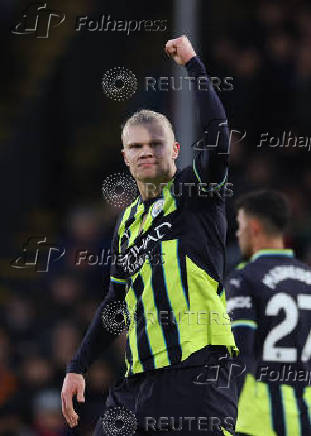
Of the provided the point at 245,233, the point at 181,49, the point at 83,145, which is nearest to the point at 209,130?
the point at 181,49

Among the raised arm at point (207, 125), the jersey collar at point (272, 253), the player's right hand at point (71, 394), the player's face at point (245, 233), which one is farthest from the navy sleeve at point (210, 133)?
the player's face at point (245, 233)

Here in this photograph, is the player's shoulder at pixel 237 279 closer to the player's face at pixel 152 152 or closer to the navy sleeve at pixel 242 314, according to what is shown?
the navy sleeve at pixel 242 314

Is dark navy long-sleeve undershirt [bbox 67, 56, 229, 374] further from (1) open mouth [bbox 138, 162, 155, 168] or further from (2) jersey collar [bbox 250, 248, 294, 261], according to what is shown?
(2) jersey collar [bbox 250, 248, 294, 261]

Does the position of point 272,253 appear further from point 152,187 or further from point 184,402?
point 184,402

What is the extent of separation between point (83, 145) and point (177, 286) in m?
6.25

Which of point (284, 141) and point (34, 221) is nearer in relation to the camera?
point (284, 141)

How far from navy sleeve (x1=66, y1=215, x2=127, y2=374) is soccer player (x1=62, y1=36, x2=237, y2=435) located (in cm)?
18

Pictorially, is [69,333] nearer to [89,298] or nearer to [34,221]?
[89,298]

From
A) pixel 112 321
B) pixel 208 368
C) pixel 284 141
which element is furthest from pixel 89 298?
pixel 208 368

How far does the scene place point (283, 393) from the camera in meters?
5.25

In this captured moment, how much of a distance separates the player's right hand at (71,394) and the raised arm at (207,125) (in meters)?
1.06

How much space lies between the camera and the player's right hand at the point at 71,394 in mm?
4305

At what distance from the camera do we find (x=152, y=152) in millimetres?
4160

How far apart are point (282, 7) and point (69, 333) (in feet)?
11.8
